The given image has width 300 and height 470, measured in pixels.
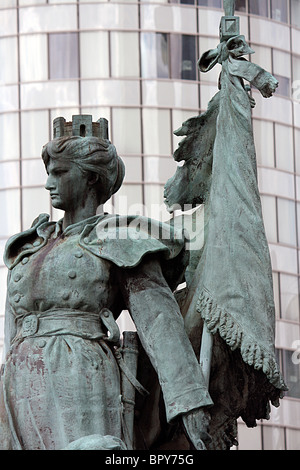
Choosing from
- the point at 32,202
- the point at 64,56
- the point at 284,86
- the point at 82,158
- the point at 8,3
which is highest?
the point at 8,3

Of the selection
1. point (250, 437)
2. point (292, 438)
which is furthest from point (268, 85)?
point (292, 438)

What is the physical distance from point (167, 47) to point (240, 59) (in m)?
37.3

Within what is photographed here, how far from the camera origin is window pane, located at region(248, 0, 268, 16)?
5369 centimetres

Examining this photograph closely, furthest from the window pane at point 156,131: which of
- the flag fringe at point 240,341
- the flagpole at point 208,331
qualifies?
the flag fringe at point 240,341

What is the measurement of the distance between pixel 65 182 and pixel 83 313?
3.84 ft

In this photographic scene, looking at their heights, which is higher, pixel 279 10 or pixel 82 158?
pixel 279 10

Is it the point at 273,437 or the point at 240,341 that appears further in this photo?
the point at 273,437

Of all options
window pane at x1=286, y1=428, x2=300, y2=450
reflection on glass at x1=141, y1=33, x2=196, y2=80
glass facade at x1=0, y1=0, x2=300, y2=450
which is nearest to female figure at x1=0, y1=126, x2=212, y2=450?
window pane at x1=286, y1=428, x2=300, y2=450

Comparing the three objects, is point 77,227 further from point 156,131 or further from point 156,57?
point 156,57

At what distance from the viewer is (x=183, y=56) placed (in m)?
52.8

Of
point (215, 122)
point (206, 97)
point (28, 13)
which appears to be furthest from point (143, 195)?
point (215, 122)

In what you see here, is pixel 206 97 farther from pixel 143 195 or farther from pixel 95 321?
pixel 95 321
